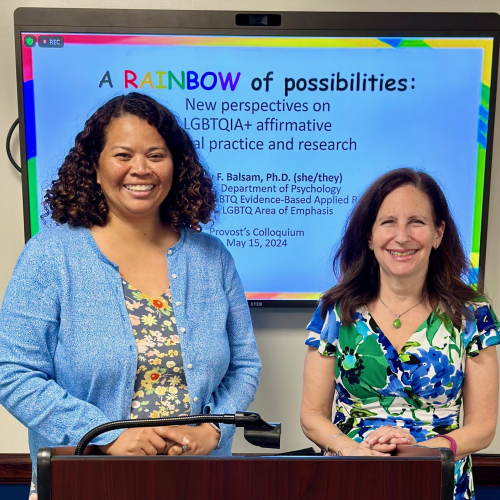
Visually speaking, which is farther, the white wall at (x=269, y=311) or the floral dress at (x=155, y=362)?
the white wall at (x=269, y=311)

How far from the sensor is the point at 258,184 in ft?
7.65

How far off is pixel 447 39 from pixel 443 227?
1.04 metres

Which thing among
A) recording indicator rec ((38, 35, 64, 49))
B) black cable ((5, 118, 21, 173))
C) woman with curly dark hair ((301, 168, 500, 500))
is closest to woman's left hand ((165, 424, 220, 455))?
woman with curly dark hair ((301, 168, 500, 500))

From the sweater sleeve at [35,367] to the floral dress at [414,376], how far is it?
23.6 inches

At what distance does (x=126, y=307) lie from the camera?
1.42 m

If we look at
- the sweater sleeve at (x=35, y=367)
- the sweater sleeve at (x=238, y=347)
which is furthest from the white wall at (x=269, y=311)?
the sweater sleeve at (x=35, y=367)

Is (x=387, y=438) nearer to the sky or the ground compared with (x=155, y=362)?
nearer to the ground

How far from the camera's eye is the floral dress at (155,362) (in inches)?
54.9

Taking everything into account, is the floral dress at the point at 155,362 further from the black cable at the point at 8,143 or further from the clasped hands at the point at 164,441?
the black cable at the point at 8,143

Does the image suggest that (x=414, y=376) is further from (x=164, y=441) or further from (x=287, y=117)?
(x=287, y=117)

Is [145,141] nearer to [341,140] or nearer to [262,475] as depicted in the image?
[262,475]

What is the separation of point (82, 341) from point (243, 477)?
644mm

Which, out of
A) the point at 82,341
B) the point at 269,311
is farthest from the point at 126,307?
the point at 269,311

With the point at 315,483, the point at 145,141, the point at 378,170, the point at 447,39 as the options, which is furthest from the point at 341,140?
the point at 315,483
